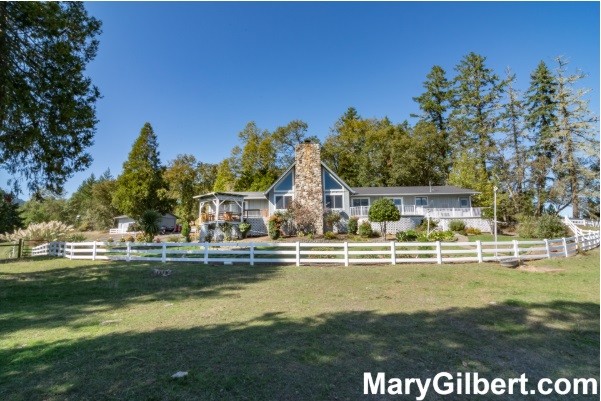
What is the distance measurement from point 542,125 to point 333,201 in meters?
26.9

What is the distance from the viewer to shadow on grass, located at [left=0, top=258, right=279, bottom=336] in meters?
7.05

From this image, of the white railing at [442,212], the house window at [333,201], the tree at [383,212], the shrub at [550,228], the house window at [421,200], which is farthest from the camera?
the house window at [421,200]

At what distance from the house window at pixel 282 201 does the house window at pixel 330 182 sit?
3.71 m

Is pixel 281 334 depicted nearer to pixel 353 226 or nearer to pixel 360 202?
pixel 353 226

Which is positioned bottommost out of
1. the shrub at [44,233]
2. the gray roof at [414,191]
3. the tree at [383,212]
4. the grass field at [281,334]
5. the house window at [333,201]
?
the grass field at [281,334]

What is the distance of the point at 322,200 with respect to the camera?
29.1 metres

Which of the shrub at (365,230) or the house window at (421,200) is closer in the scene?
the shrub at (365,230)

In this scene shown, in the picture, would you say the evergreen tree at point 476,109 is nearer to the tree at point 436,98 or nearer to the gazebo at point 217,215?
the tree at point 436,98

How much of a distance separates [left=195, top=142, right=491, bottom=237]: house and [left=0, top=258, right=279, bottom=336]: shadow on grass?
15395 mm

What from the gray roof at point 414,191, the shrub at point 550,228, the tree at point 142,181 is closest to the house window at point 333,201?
the gray roof at point 414,191

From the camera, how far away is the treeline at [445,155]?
33.9m

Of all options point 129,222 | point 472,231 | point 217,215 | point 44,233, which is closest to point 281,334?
point 217,215

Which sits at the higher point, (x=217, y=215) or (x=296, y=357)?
(x=217, y=215)

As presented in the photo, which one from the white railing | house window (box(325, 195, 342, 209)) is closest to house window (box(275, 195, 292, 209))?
house window (box(325, 195, 342, 209))
